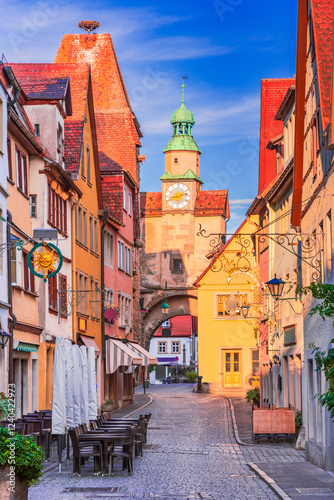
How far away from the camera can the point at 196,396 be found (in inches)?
1902

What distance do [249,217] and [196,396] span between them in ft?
34.4

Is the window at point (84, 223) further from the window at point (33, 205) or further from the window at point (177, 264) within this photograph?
the window at point (177, 264)

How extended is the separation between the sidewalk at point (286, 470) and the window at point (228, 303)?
24163 millimetres

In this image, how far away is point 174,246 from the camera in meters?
70.8

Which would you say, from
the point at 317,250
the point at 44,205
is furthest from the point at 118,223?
the point at 317,250

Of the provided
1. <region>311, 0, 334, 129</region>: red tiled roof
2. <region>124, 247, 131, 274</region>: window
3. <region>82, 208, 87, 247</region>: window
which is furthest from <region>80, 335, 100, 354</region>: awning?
<region>311, 0, 334, 129</region>: red tiled roof

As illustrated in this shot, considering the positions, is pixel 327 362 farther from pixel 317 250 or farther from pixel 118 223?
pixel 118 223

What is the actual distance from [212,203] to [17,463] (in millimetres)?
61180

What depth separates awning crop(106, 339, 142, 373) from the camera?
125 ft

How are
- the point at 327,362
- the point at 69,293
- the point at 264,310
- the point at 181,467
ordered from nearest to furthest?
the point at 327,362, the point at 181,467, the point at 69,293, the point at 264,310

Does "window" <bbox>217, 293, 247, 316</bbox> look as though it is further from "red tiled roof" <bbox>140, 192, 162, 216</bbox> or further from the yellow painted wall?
"red tiled roof" <bbox>140, 192, 162, 216</bbox>

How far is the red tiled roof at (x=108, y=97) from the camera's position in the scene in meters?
49.6

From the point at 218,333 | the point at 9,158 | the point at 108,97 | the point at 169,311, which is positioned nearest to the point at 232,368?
the point at 218,333

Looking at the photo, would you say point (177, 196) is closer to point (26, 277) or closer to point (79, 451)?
point (26, 277)
